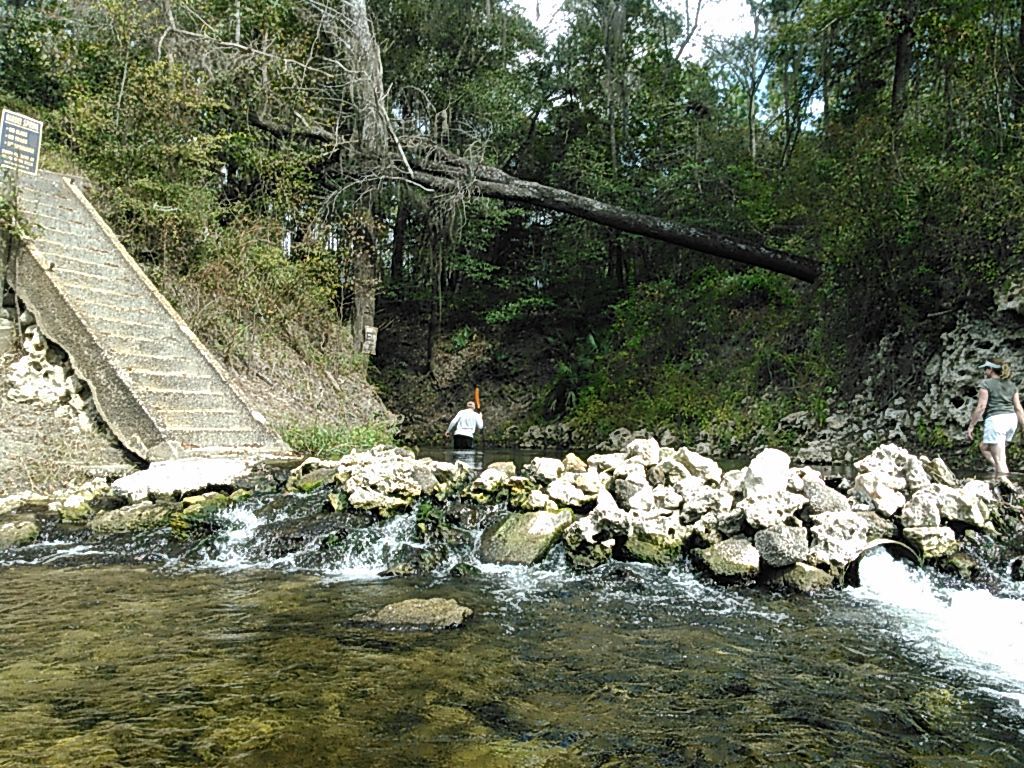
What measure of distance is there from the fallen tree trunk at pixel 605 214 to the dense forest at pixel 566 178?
6cm

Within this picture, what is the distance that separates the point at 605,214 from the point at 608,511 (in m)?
11.4

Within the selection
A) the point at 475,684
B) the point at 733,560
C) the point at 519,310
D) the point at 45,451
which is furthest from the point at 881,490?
the point at 519,310

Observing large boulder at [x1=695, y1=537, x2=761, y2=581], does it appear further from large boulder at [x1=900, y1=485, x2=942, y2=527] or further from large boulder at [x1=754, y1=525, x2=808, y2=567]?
large boulder at [x1=900, y1=485, x2=942, y2=527]

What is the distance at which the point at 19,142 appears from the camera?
10016mm

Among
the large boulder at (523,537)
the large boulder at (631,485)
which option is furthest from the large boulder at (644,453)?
the large boulder at (523,537)

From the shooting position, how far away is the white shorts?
865 centimetres

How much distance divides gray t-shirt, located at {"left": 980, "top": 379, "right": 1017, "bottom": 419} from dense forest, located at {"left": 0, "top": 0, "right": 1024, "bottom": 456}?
4102 millimetres

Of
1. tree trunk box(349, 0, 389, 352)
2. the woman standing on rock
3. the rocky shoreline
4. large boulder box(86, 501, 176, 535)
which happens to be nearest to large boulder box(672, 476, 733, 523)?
the rocky shoreline

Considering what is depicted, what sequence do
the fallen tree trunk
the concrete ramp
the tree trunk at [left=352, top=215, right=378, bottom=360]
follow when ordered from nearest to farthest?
the concrete ramp < the fallen tree trunk < the tree trunk at [left=352, top=215, right=378, bottom=360]

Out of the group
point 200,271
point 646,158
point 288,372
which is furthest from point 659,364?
point 200,271

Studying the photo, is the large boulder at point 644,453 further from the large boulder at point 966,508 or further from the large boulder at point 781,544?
the large boulder at point 966,508

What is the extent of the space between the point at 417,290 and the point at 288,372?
9.61 meters

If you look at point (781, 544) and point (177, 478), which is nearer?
point (781, 544)

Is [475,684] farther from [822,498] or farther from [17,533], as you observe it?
[17,533]
